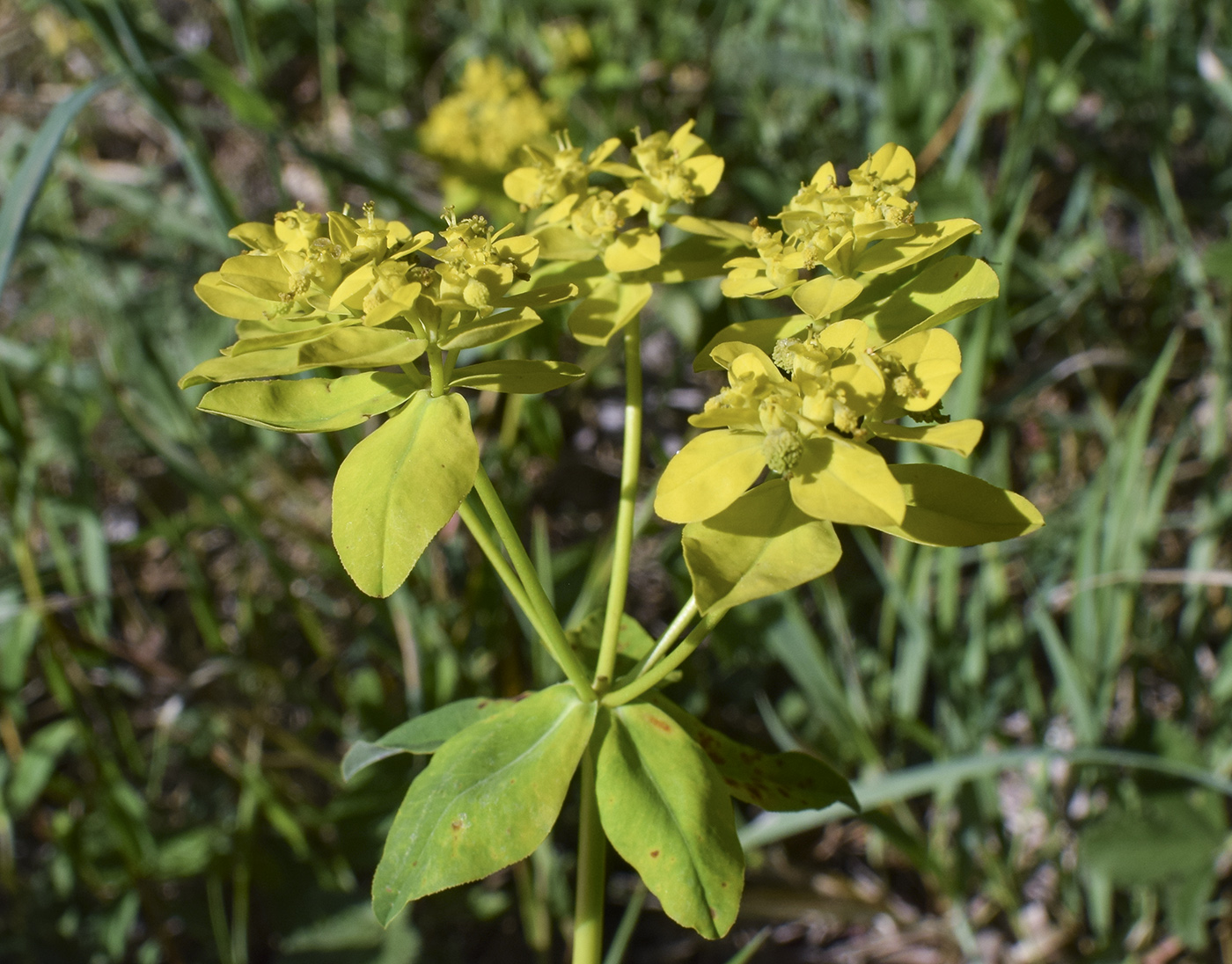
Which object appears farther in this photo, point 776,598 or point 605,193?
point 776,598

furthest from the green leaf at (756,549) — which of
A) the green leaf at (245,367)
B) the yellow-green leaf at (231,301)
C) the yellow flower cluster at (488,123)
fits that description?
the yellow flower cluster at (488,123)

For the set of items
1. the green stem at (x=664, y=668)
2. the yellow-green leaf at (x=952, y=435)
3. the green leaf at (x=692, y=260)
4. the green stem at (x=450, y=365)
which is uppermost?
the green stem at (x=450, y=365)

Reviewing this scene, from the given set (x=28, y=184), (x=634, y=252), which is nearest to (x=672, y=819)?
(x=634, y=252)

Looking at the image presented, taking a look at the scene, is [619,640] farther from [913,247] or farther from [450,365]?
[913,247]

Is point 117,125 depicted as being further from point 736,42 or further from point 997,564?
point 997,564

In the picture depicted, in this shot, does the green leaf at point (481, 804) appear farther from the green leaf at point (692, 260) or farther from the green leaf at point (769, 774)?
the green leaf at point (692, 260)

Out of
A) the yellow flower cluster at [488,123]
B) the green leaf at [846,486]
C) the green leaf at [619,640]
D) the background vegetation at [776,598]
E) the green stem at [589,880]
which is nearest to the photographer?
the green leaf at [846,486]
